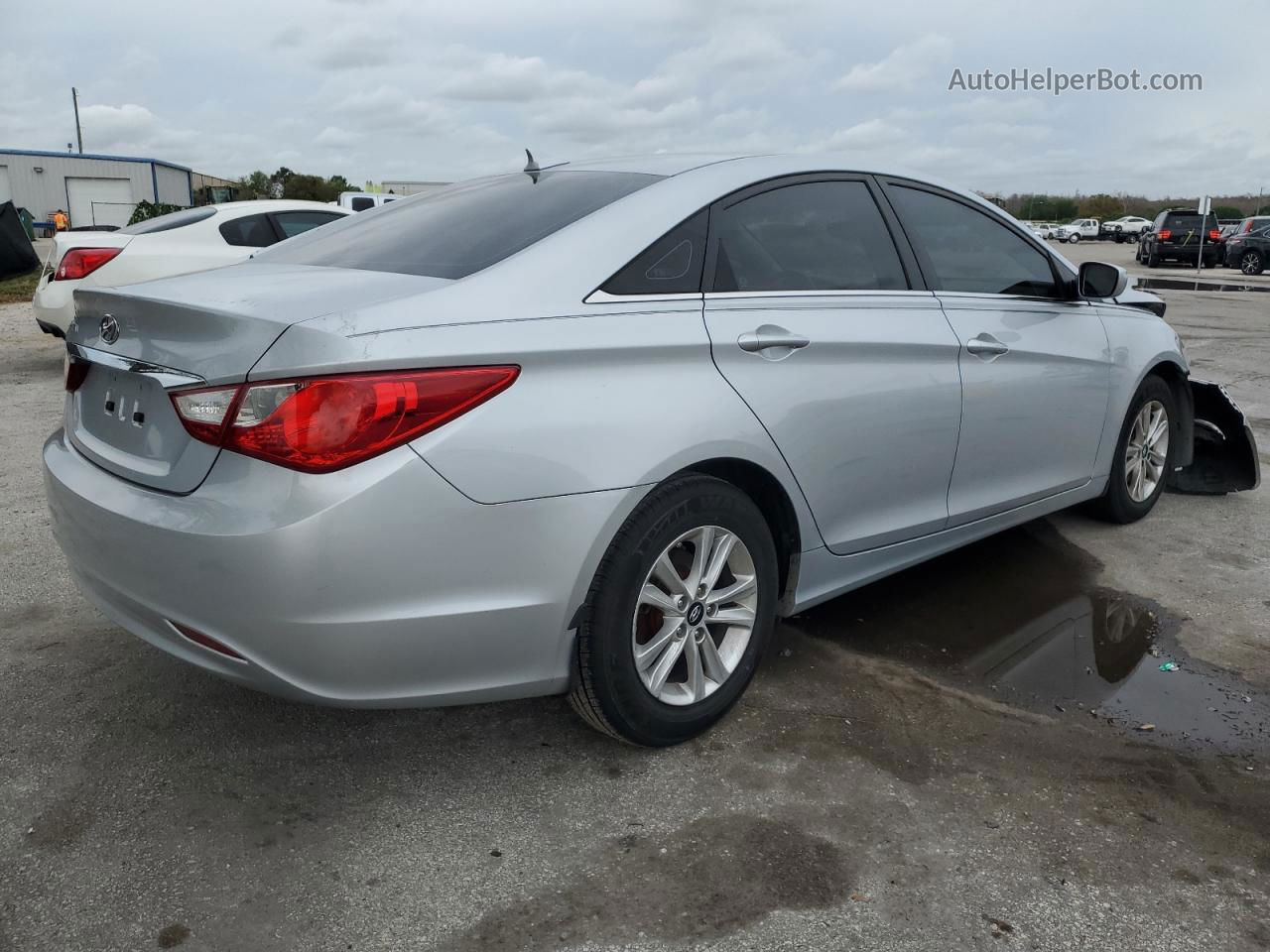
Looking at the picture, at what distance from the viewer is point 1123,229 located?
60781 mm

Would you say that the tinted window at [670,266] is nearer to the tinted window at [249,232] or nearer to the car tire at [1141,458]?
the car tire at [1141,458]

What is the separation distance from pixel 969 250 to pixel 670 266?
4.90ft

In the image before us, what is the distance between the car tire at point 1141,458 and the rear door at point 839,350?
5.15 feet

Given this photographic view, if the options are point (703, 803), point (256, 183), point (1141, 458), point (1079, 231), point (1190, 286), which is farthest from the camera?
point (256, 183)

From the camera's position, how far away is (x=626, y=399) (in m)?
2.51

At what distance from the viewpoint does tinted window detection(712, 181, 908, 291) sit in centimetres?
296

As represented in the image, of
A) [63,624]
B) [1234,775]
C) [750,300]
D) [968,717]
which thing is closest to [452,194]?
[750,300]

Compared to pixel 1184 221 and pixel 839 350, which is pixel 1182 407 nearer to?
pixel 839 350

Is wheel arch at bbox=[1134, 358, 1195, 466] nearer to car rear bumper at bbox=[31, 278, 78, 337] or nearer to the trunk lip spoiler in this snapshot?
the trunk lip spoiler

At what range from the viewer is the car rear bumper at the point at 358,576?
2188 mm

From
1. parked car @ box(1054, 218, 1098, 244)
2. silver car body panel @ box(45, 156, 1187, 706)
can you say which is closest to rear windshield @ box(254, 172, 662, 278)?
silver car body panel @ box(45, 156, 1187, 706)

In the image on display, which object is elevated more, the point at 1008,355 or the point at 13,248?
the point at 13,248

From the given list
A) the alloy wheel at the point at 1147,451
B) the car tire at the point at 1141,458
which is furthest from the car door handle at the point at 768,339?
the alloy wheel at the point at 1147,451

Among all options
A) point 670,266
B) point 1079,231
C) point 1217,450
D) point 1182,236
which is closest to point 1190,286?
point 1182,236
